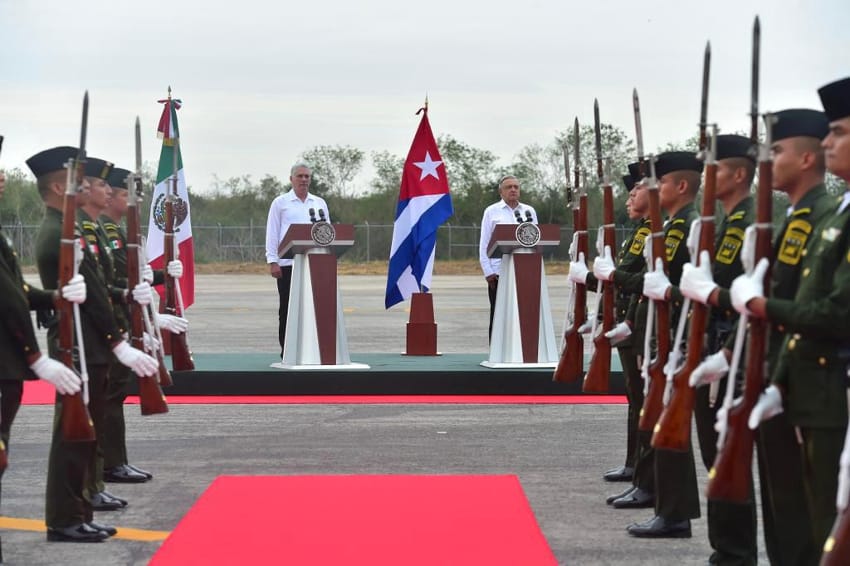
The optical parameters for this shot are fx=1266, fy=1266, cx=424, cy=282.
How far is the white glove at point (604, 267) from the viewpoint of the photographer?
7066mm

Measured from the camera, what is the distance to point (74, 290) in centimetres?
575

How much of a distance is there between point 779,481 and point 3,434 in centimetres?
335

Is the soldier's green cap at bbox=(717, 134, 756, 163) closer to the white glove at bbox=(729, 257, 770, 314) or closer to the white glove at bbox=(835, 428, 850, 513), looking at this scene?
the white glove at bbox=(729, 257, 770, 314)

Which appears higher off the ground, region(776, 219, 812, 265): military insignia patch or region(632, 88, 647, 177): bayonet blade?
region(632, 88, 647, 177): bayonet blade

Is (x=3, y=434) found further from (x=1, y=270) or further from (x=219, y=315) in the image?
(x=219, y=315)

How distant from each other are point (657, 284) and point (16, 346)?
2.93 m

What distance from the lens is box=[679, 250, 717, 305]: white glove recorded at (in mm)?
4887

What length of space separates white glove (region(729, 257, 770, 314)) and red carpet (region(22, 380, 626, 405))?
6.81m

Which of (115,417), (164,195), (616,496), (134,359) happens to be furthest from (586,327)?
(164,195)

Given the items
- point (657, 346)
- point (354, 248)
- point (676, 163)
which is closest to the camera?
point (657, 346)

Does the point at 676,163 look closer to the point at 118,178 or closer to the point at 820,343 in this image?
the point at 820,343

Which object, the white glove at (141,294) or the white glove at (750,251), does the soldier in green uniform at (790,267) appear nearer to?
the white glove at (750,251)

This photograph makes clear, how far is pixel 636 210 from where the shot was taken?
7289 millimetres

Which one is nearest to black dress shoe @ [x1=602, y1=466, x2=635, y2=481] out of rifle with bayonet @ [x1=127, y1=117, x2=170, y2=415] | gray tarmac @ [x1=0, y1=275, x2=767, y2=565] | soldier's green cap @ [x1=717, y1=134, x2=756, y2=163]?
gray tarmac @ [x1=0, y1=275, x2=767, y2=565]
